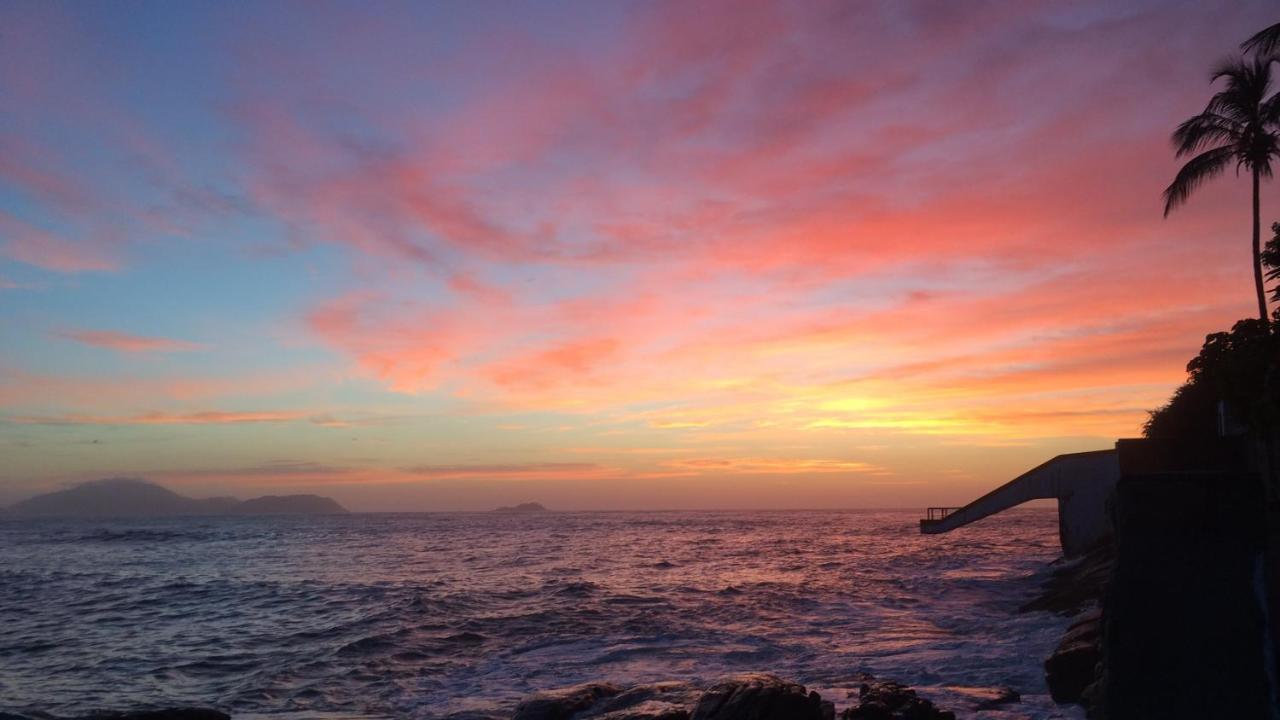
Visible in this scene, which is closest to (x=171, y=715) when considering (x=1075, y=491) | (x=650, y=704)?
(x=650, y=704)

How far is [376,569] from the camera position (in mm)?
50656

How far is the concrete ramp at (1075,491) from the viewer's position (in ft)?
130

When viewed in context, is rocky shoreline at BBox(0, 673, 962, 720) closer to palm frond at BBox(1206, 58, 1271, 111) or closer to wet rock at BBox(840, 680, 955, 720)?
wet rock at BBox(840, 680, 955, 720)

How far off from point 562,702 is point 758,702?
4.53m

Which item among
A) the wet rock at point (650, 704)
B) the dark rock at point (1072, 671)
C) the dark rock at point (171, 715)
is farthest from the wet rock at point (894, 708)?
the dark rock at point (171, 715)

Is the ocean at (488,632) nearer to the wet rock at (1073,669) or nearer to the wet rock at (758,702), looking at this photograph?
the wet rock at (1073,669)

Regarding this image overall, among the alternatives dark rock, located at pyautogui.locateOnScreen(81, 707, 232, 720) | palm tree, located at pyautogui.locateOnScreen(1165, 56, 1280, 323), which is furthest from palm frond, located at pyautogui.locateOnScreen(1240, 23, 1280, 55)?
dark rock, located at pyautogui.locateOnScreen(81, 707, 232, 720)

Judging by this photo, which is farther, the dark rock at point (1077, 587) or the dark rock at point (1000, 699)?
the dark rock at point (1077, 587)

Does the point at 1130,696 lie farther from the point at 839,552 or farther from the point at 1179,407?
the point at 839,552

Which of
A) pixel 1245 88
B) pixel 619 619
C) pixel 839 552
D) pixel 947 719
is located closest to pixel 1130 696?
pixel 947 719

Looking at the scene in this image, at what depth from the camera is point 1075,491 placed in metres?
41.4

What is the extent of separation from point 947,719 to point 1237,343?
10165 mm

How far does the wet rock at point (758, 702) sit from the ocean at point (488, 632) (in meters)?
3.70

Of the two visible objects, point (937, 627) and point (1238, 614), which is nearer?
point (1238, 614)
